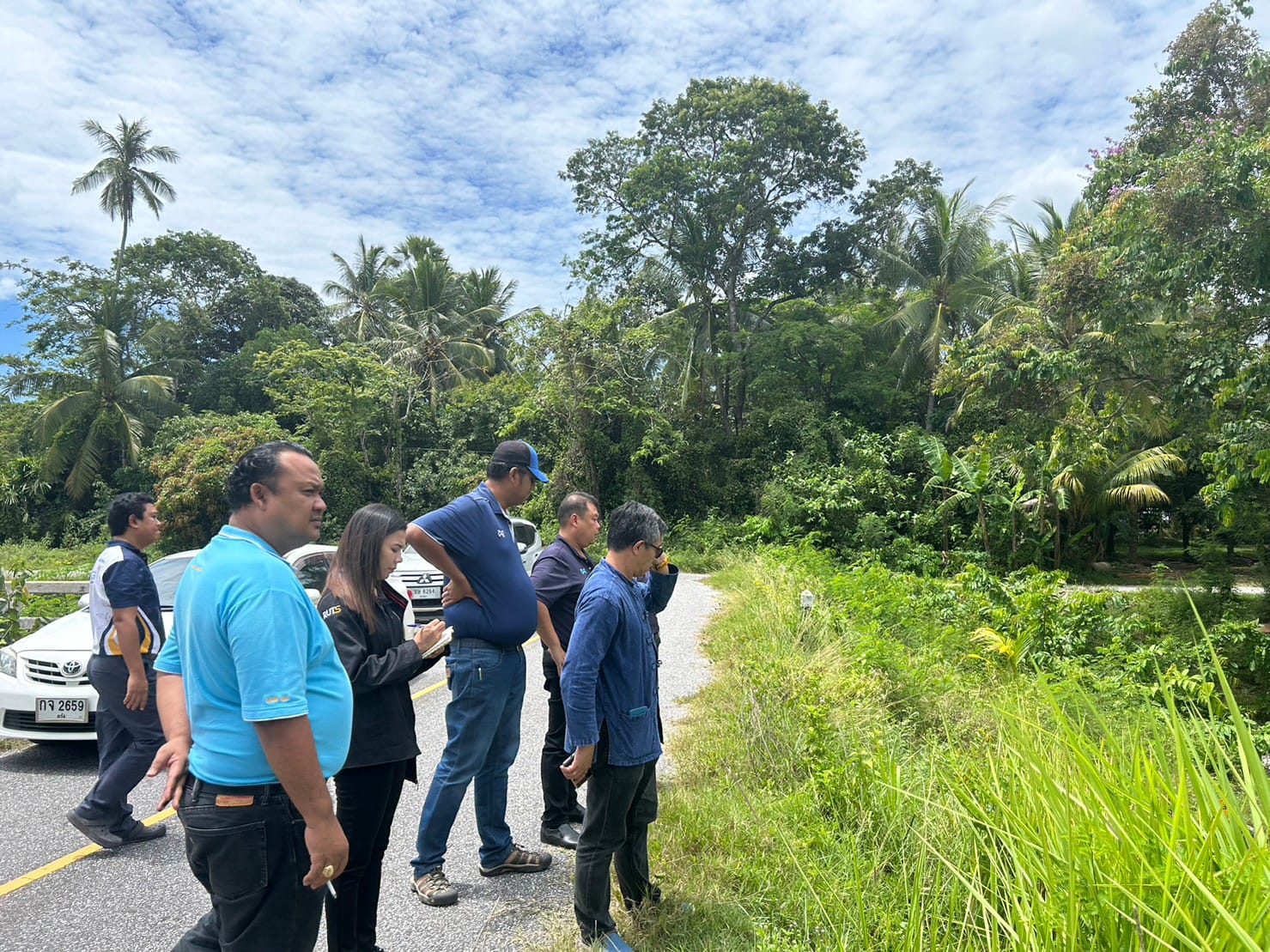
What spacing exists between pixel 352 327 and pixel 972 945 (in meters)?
35.5

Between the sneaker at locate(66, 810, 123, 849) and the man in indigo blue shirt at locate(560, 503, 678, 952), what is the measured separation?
276 cm

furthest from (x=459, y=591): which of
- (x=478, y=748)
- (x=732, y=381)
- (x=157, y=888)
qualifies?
(x=732, y=381)

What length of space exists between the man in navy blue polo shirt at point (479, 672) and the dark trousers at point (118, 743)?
164 cm

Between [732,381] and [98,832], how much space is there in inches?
972

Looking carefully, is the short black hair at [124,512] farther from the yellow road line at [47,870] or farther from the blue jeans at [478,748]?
the blue jeans at [478,748]

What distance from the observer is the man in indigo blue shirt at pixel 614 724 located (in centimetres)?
306

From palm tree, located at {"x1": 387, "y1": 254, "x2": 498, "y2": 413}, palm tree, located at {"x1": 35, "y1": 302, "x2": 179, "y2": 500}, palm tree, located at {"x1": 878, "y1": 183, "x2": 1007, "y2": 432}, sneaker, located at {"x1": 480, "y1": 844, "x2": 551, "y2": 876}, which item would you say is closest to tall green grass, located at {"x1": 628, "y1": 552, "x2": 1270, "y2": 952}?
sneaker, located at {"x1": 480, "y1": 844, "x2": 551, "y2": 876}

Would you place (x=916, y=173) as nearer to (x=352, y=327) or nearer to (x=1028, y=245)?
(x=1028, y=245)

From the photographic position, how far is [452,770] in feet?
12.1

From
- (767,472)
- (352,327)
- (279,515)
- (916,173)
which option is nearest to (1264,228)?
(279,515)

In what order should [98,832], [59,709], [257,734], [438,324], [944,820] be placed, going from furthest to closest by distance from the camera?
[438,324]
[59,709]
[98,832]
[944,820]
[257,734]

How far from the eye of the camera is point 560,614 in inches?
176

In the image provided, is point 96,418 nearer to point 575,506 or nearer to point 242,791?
point 575,506

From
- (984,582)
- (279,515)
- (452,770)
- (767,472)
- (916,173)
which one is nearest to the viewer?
(279,515)
